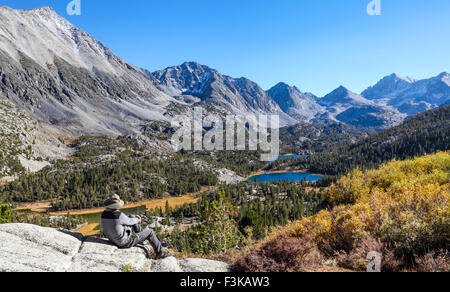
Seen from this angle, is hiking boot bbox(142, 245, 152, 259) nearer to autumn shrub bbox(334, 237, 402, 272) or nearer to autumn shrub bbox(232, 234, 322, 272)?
autumn shrub bbox(232, 234, 322, 272)

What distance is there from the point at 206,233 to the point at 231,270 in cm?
1033

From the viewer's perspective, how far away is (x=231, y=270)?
29.4 feet

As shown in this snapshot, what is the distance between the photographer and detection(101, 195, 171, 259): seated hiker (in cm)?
991

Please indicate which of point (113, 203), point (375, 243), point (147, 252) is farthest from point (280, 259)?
point (113, 203)

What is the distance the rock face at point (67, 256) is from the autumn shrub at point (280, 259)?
1.10 metres

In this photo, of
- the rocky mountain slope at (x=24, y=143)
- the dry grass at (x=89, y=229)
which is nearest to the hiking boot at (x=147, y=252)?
the dry grass at (x=89, y=229)

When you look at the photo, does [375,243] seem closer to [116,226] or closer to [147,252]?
[147,252]

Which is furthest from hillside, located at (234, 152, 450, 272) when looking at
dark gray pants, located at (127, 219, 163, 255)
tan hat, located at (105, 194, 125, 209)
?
tan hat, located at (105, 194, 125, 209)

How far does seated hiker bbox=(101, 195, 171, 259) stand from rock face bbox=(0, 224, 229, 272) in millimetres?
403

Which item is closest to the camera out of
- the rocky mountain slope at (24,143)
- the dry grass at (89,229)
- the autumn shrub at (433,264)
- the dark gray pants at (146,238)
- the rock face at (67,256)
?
the autumn shrub at (433,264)

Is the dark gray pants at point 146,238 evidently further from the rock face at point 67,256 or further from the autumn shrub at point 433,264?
the autumn shrub at point 433,264

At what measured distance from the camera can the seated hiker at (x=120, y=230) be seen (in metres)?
9.91
